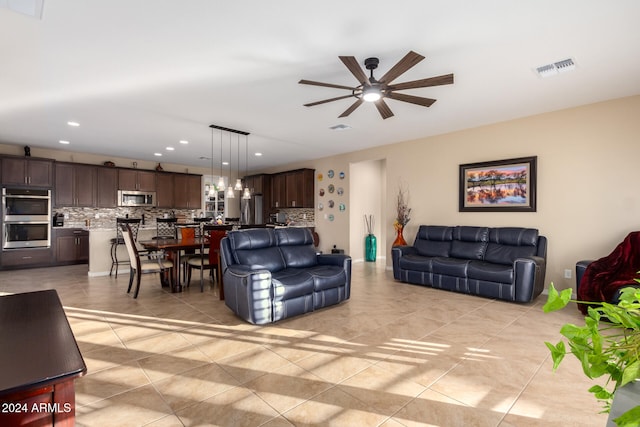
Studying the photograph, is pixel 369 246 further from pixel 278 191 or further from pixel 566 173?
pixel 566 173

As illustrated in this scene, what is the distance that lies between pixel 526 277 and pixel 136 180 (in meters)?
8.44

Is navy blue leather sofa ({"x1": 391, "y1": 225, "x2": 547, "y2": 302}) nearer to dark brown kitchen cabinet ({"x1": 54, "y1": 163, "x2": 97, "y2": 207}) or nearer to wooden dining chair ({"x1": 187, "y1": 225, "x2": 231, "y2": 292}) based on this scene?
wooden dining chair ({"x1": 187, "y1": 225, "x2": 231, "y2": 292})

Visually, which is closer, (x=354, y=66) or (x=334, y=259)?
(x=354, y=66)

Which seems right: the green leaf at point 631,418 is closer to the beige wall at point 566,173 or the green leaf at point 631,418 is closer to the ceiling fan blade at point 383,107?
the ceiling fan blade at point 383,107

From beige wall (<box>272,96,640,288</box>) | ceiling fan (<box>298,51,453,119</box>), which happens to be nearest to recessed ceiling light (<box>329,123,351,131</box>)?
beige wall (<box>272,96,640,288</box>)

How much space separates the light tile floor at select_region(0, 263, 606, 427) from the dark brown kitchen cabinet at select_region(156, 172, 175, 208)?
4680 mm

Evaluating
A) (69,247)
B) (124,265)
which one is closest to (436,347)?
(124,265)

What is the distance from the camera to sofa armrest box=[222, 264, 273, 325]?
10.5ft

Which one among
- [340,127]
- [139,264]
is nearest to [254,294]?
[139,264]

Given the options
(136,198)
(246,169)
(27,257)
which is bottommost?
(27,257)

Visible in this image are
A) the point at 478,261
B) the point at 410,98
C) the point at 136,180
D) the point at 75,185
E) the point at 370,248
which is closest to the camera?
the point at 410,98

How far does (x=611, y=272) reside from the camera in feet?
11.5

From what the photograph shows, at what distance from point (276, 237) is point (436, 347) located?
7.60 feet

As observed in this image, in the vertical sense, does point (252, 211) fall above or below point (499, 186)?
below
